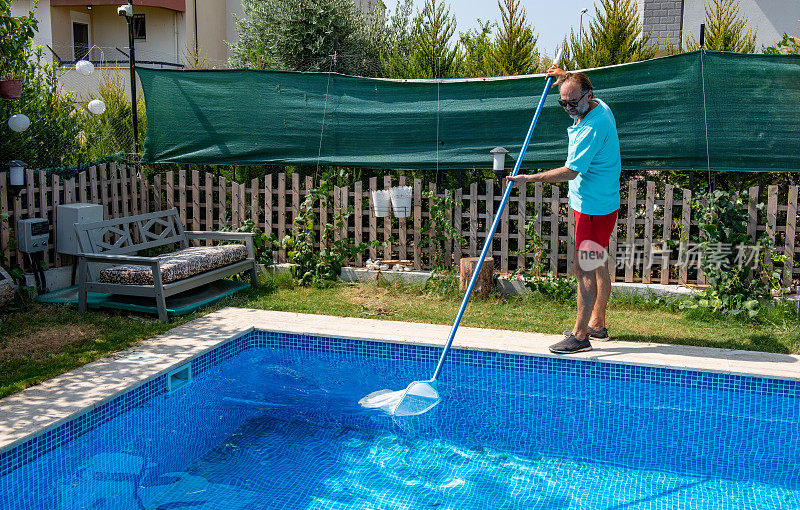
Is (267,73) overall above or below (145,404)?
above

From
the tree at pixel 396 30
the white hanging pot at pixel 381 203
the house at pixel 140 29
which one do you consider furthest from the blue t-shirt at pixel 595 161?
the house at pixel 140 29

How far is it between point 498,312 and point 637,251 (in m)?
1.41

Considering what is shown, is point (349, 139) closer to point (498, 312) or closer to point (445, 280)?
point (445, 280)

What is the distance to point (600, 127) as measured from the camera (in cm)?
445

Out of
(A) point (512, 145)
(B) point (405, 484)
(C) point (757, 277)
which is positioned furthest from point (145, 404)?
(C) point (757, 277)

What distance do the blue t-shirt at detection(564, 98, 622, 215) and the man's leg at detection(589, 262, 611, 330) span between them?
0.41m

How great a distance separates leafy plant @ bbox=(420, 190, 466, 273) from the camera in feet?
21.2

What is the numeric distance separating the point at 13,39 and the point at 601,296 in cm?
549

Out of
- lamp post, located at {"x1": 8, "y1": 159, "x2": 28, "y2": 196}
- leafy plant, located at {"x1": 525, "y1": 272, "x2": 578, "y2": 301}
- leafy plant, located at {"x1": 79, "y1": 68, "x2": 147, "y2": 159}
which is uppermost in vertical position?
leafy plant, located at {"x1": 79, "y1": 68, "x2": 147, "y2": 159}

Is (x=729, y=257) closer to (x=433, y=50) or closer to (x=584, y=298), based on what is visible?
(x=584, y=298)

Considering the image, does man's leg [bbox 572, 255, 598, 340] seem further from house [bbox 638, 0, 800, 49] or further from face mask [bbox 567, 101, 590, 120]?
house [bbox 638, 0, 800, 49]

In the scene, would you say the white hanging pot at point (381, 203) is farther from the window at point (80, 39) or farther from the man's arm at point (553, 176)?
the window at point (80, 39)

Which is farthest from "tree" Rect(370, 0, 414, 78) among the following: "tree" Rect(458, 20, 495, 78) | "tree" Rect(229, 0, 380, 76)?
"tree" Rect(458, 20, 495, 78)

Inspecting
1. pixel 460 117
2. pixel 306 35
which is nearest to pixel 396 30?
pixel 306 35
